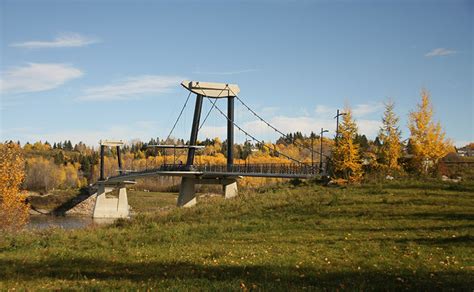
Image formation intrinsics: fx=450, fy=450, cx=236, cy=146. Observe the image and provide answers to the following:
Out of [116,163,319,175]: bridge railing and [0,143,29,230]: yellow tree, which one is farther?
[116,163,319,175]: bridge railing

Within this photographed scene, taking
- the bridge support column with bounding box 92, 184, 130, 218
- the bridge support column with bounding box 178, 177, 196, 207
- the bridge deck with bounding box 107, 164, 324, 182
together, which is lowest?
the bridge support column with bounding box 92, 184, 130, 218

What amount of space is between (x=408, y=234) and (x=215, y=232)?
8.01 meters

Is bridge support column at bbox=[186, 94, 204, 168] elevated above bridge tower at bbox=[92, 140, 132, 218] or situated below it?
above

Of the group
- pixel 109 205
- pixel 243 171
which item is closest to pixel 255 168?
pixel 243 171

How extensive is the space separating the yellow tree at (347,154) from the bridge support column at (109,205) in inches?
2147

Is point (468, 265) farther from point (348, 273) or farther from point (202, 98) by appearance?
point (202, 98)

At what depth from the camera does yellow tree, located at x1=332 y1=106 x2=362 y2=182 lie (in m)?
36.7

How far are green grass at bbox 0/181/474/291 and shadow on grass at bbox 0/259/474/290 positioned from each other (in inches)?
0.9

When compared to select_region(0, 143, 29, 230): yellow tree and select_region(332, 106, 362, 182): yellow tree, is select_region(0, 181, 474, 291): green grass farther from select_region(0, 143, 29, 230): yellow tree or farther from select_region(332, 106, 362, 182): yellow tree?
select_region(0, 143, 29, 230): yellow tree

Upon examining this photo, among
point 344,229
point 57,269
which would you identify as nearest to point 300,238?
point 344,229

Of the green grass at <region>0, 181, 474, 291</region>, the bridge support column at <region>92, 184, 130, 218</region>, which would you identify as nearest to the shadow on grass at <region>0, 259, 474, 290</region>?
the green grass at <region>0, 181, 474, 291</region>

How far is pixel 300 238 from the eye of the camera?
16391mm

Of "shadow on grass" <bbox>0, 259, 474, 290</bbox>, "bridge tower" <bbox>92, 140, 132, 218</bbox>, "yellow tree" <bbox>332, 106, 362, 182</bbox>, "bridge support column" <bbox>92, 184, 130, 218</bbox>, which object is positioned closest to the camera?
"shadow on grass" <bbox>0, 259, 474, 290</bbox>

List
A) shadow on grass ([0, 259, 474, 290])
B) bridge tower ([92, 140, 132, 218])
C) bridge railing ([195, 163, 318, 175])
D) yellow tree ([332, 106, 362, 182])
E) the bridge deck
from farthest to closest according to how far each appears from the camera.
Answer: bridge tower ([92, 140, 132, 218]) < bridge railing ([195, 163, 318, 175]) < the bridge deck < yellow tree ([332, 106, 362, 182]) < shadow on grass ([0, 259, 474, 290])
